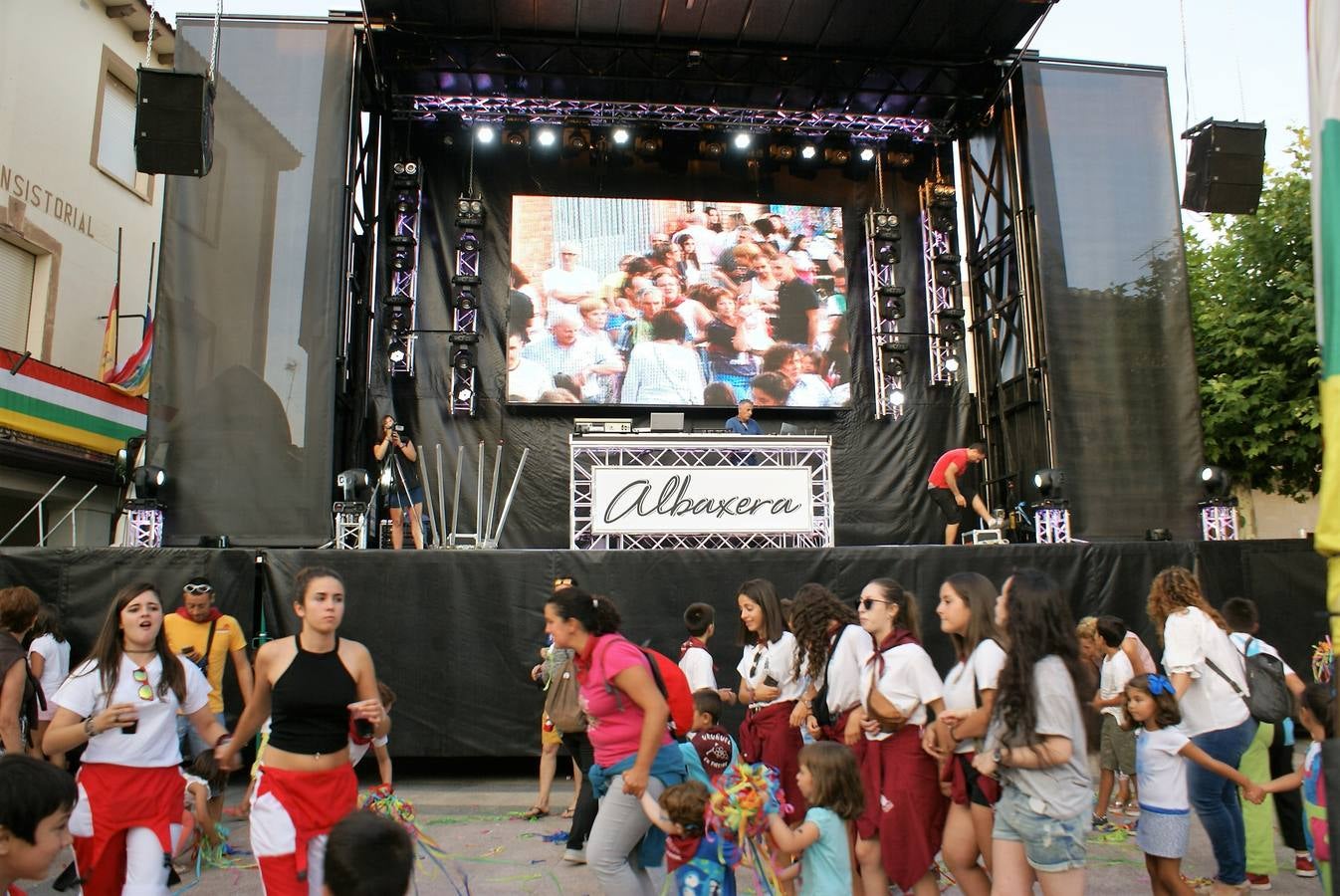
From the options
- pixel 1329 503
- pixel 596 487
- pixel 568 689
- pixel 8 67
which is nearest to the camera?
pixel 1329 503

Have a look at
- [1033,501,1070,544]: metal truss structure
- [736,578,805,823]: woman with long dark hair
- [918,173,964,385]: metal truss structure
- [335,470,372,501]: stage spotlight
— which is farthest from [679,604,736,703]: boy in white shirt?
[918,173,964,385]: metal truss structure

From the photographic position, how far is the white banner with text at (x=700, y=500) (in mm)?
10945

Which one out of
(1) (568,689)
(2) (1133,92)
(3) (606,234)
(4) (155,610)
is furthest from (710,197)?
(4) (155,610)

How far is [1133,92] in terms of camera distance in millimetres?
13266

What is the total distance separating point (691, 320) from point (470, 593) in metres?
6.77

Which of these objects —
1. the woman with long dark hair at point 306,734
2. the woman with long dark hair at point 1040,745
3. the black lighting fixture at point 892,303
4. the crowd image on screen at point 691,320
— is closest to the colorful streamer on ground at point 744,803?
the woman with long dark hair at point 1040,745

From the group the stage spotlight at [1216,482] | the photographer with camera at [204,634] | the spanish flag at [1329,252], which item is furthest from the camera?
the stage spotlight at [1216,482]

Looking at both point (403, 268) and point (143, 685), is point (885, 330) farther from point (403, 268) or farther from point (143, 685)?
point (143, 685)

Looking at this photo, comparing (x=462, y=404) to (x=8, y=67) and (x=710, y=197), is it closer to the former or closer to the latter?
(x=710, y=197)

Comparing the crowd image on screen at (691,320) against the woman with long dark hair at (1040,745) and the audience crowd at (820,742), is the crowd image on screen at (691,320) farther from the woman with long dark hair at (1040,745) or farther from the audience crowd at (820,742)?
the woman with long dark hair at (1040,745)

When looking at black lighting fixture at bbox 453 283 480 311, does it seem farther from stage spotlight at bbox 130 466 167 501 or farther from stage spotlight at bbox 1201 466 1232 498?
stage spotlight at bbox 1201 466 1232 498

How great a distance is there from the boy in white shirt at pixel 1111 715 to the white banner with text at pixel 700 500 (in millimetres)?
4635

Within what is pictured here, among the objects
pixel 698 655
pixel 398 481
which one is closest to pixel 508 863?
pixel 698 655

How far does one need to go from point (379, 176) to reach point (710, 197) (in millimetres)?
4915
